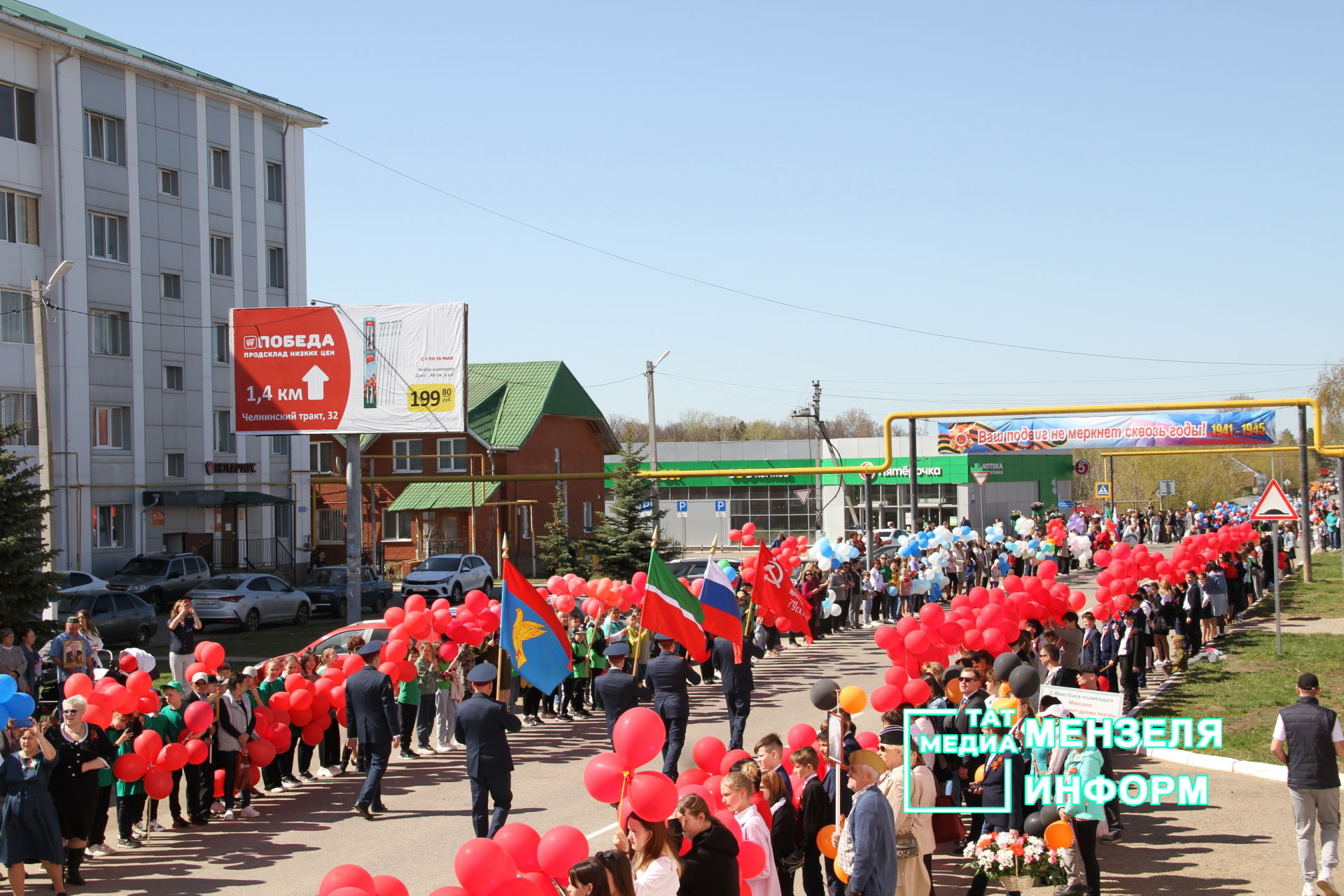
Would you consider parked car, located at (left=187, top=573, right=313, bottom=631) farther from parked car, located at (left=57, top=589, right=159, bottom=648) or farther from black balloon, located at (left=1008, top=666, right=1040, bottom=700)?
black balloon, located at (left=1008, top=666, right=1040, bottom=700)

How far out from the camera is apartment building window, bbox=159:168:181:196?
121ft

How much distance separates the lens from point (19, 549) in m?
21.7

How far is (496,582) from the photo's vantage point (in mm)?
38312

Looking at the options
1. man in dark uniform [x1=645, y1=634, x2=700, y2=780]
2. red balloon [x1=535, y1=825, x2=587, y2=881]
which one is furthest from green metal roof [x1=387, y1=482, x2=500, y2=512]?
red balloon [x1=535, y1=825, x2=587, y2=881]

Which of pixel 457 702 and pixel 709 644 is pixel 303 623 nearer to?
pixel 709 644

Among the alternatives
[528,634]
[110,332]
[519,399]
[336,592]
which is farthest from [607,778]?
[519,399]

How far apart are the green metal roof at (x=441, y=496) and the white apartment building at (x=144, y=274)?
19.7 feet

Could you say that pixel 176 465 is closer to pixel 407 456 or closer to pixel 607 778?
pixel 407 456

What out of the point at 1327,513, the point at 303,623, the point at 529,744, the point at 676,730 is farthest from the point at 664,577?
the point at 1327,513

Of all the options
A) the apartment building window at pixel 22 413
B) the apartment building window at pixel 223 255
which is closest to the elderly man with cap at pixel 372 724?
the apartment building window at pixel 22 413

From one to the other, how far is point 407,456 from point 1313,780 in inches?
1605

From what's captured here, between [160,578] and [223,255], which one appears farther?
[223,255]

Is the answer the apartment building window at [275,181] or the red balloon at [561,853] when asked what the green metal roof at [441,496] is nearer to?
the apartment building window at [275,181]

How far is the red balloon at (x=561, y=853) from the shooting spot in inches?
244
